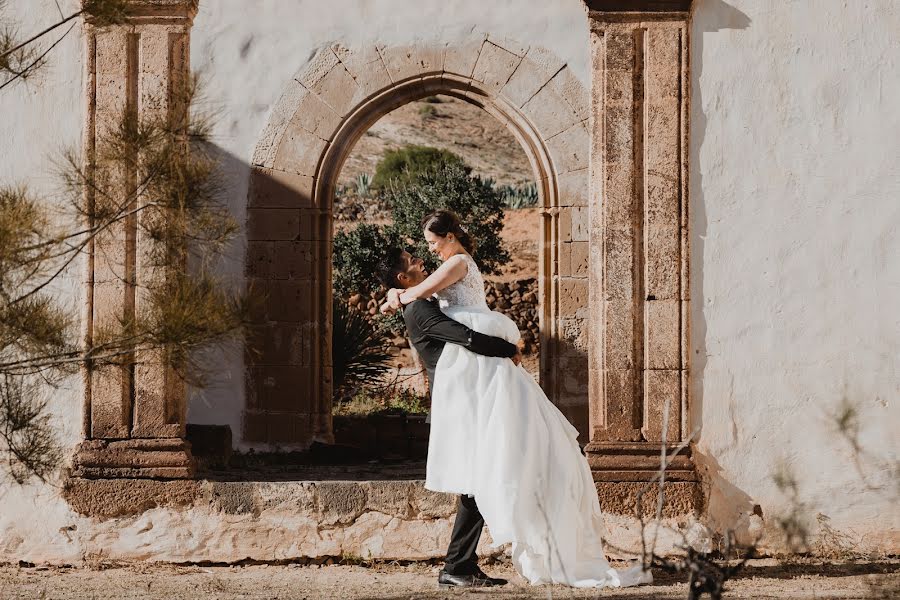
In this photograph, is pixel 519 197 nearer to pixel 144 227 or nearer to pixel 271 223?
pixel 271 223

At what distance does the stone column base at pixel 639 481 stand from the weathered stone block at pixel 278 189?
8.15ft

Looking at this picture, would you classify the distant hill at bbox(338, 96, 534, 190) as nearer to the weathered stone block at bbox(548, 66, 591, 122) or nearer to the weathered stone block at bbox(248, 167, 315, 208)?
the weathered stone block at bbox(248, 167, 315, 208)

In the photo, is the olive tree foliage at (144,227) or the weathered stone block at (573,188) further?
the weathered stone block at (573,188)

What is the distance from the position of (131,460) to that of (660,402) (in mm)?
2339

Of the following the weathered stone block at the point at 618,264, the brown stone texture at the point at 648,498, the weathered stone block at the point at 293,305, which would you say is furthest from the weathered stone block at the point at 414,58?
the brown stone texture at the point at 648,498

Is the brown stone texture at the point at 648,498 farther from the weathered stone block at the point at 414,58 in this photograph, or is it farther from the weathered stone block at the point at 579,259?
the weathered stone block at the point at 414,58

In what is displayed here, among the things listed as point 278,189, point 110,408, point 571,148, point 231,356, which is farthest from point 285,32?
point 110,408

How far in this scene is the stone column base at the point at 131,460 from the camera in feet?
16.9

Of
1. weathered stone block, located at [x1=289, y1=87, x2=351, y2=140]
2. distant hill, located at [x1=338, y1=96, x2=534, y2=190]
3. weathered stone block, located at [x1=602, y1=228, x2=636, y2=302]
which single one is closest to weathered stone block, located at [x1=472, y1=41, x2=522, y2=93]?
weathered stone block, located at [x1=289, y1=87, x2=351, y2=140]

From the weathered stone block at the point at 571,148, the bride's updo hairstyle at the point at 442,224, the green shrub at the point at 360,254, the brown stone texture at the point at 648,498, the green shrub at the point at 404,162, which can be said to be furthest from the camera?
the green shrub at the point at 404,162

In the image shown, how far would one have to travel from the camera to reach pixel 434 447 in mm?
4520

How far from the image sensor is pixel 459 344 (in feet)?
15.0

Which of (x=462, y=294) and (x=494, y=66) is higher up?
(x=494, y=66)

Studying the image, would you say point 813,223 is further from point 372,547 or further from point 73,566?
point 73,566
